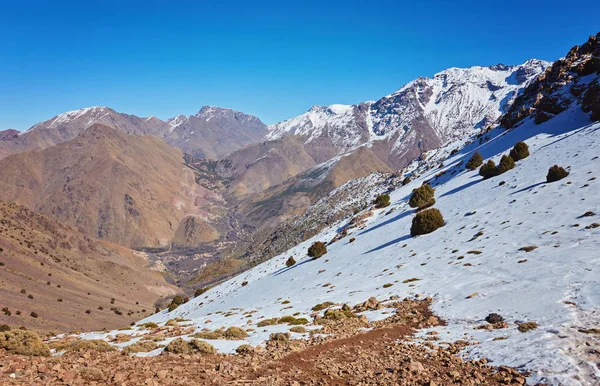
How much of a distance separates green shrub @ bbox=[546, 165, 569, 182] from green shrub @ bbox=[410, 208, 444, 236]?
10273 mm

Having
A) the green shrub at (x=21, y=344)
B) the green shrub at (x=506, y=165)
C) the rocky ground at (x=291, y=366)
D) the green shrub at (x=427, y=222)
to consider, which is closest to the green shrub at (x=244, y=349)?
the rocky ground at (x=291, y=366)

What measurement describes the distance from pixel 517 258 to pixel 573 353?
38.7 feet

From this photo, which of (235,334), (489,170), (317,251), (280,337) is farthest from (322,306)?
(489,170)

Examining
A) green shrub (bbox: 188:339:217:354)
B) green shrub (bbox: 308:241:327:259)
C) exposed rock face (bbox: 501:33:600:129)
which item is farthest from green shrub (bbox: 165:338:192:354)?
exposed rock face (bbox: 501:33:600:129)

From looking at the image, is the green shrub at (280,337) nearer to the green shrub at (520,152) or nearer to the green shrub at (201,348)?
the green shrub at (201,348)

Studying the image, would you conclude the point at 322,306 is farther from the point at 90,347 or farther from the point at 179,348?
the point at 90,347

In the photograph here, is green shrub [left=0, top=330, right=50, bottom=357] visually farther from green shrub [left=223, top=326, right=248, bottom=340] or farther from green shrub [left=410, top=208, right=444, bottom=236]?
green shrub [left=410, top=208, right=444, bottom=236]

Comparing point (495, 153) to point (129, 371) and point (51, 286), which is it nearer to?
point (129, 371)

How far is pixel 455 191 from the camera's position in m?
47.2

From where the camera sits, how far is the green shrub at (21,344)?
1146 centimetres

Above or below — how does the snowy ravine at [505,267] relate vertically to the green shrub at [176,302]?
above

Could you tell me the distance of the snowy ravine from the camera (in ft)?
36.1

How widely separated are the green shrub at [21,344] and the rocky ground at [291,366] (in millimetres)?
509

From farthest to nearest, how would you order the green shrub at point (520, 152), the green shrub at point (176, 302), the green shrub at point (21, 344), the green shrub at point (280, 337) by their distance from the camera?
the green shrub at point (176, 302) → the green shrub at point (520, 152) → the green shrub at point (280, 337) → the green shrub at point (21, 344)
